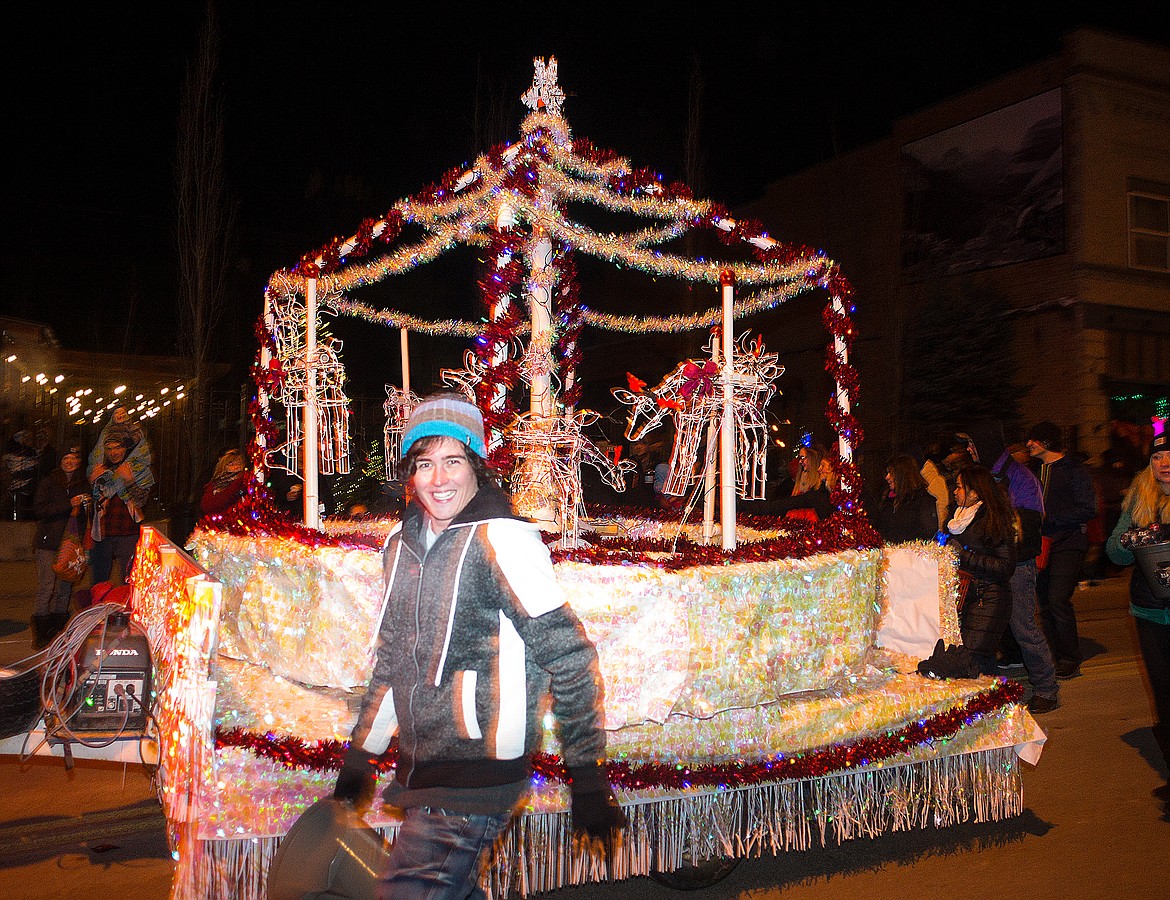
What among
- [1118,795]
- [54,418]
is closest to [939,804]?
[1118,795]

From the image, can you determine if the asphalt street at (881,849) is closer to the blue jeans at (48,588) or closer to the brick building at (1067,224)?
the blue jeans at (48,588)

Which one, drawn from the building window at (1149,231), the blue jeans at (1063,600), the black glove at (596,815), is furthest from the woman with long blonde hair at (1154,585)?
the building window at (1149,231)

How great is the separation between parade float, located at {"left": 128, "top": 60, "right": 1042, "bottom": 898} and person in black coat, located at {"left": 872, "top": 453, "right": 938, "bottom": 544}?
1.21 meters

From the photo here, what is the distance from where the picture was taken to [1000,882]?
3721 mm

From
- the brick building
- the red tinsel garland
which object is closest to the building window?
the brick building

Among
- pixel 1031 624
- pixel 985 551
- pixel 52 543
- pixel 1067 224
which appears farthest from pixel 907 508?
pixel 1067 224

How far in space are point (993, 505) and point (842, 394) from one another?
1793mm

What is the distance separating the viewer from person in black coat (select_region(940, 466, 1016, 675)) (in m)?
5.72

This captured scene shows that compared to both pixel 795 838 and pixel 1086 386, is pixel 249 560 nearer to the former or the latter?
pixel 795 838

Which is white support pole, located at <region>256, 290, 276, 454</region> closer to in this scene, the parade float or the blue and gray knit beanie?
the parade float

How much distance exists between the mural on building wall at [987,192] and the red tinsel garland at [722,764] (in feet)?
48.9

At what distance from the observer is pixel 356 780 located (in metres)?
2.36

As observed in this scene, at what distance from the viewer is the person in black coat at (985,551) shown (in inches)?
225

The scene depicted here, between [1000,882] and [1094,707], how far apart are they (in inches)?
119
